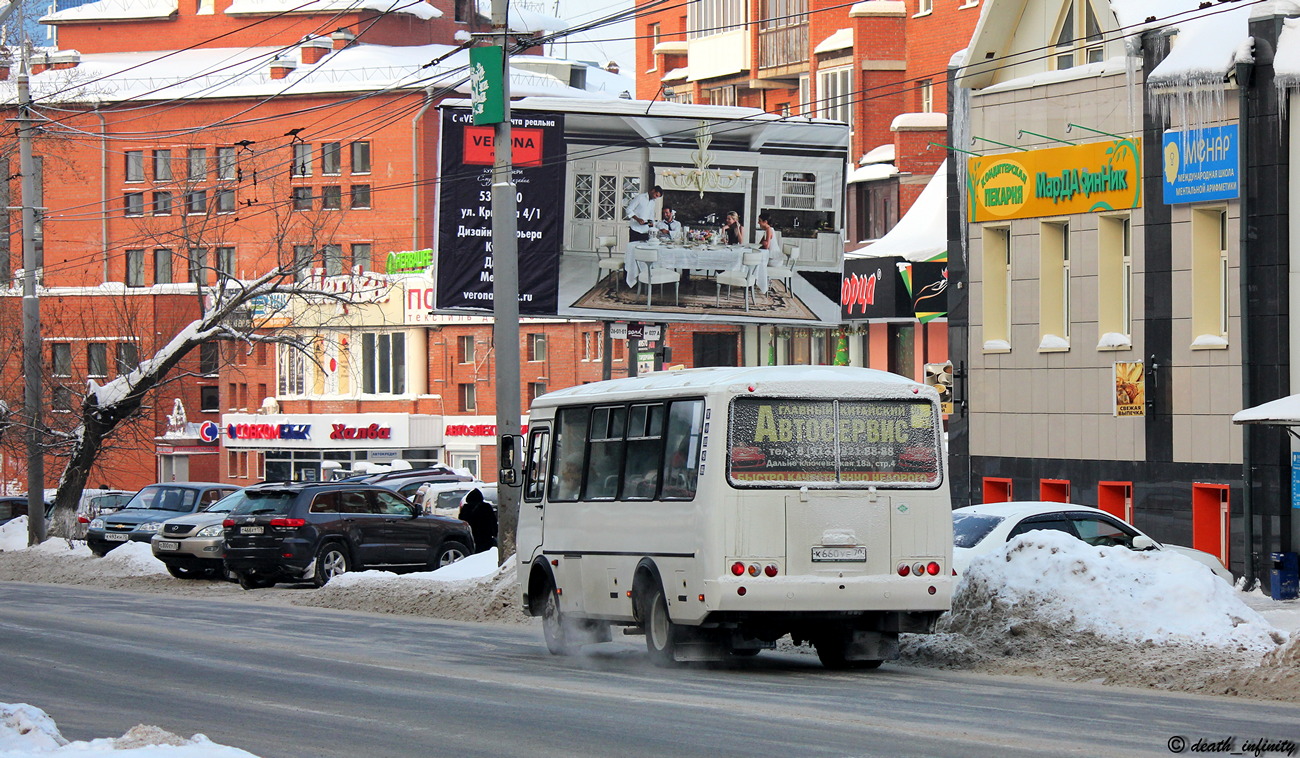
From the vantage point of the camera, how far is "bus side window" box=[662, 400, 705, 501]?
1559cm

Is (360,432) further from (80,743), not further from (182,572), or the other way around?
(80,743)

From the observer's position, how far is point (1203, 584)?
16.3 metres

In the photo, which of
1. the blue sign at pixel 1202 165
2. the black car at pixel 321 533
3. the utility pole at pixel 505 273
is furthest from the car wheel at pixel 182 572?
the blue sign at pixel 1202 165

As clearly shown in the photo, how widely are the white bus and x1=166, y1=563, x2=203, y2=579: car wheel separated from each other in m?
16.2

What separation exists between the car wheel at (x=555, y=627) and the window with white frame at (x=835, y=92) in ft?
130

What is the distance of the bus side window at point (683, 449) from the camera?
15586 mm

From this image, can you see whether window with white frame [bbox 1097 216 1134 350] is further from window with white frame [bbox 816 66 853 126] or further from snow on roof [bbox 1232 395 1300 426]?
window with white frame [bbox 816 66 853 126]

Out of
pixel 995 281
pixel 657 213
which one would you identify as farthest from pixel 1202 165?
pixel 657 213

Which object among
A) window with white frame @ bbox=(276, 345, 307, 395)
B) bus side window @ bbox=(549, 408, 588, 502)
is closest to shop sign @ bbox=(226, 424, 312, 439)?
window with white frame @ bbox=(276, 345, 307, 395)

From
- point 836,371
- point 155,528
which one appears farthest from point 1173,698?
point 155,528

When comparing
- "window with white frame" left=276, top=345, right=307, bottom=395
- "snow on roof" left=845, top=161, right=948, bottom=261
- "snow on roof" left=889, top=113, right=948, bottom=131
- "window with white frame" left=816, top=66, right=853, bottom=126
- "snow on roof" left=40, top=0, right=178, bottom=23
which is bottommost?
"window with white frame" left=276, top=345, right=307, bottom=395

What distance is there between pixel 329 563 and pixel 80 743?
1825cm

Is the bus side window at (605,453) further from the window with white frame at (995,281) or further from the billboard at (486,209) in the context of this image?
the billboard at (486,209)

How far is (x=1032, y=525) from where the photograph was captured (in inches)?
769
